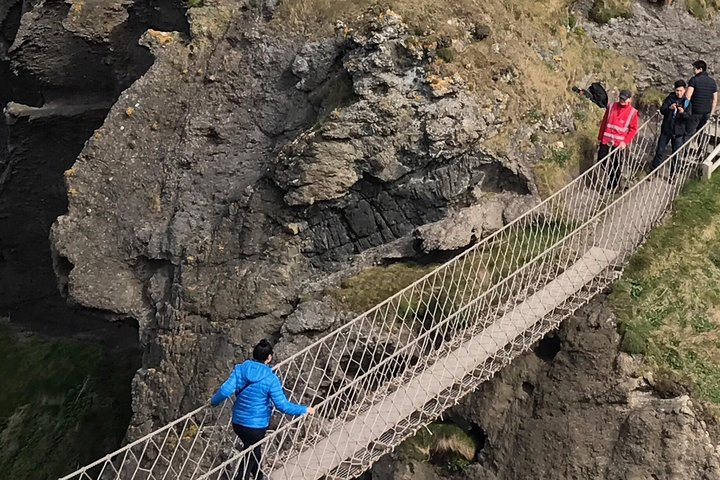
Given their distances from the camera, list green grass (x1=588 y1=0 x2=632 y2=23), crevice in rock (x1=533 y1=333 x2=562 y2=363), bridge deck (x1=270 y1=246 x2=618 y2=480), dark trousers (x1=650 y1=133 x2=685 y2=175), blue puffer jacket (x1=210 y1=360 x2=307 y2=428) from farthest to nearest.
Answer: green grass (x1=588 y1=0 x2=632 y2=23) < dark trousers (x1=650 y1=133 x2=685 y2=175) < crevice in rock (x1=533 y1=333 x2=562 y2=363) < bridge deck (x1=270 y1=246 x2=618 y2=480) < blue puffer jacket (x1=210 y1=360 x2=307 y2=428)

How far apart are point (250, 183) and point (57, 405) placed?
7266 mm

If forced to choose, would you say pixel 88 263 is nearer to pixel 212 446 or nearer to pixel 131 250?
pixel 131 250

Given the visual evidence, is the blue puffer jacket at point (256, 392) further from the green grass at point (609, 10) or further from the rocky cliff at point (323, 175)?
the green grass at point (609, 10)

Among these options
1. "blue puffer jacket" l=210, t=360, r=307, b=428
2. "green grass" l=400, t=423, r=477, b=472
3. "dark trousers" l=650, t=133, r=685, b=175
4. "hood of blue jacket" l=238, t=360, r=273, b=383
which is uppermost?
"dark trousers" l=650, t=133, r=685, b=175

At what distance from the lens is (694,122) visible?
945 cm

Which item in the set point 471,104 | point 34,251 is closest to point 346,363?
point 471,104

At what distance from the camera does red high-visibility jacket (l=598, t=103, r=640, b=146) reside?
30.1 ft

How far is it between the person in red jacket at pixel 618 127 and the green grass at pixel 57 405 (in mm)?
9332

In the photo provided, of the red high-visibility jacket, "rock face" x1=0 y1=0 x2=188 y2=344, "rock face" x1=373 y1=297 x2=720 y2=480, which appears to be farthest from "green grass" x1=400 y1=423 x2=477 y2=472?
"rock face" x1=0 y1=0 x2=188 y2=344

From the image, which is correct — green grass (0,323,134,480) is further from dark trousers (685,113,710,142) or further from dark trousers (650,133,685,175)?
dark trousers (685,113,710,142)

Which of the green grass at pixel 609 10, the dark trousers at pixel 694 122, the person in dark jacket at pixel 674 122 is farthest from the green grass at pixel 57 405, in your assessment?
the green grass at pixel 609 10

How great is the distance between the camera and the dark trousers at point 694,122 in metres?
9.43

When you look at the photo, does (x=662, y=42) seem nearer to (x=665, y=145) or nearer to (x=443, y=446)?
(x=665, y=145)

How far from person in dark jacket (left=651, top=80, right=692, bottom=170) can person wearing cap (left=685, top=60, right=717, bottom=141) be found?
70 millimetres
